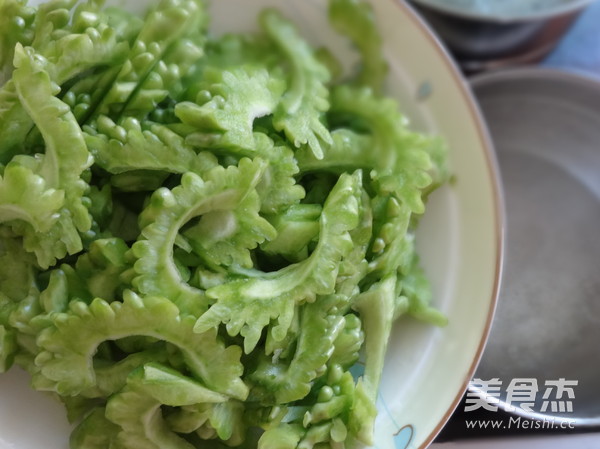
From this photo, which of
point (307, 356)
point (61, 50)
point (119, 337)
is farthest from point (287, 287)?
point (61, 50)

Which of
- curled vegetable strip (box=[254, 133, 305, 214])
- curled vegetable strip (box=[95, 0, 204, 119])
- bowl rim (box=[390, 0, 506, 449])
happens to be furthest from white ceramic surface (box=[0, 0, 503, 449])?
curled vegetable strip (box=[254, 133, 305, 214])

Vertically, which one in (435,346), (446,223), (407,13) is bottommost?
(435,346)

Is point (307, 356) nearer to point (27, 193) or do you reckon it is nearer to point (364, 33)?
point (27, 193)

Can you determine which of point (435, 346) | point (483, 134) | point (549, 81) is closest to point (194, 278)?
point (435, 346)

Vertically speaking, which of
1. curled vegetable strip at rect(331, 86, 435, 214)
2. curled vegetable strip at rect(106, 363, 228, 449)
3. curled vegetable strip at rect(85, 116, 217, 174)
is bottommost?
curled vegetable strip at rect(106, 363, 228, 449)

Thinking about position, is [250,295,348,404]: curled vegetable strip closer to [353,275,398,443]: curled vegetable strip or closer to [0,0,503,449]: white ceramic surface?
[353,275,398,443]: curled vegetable strip

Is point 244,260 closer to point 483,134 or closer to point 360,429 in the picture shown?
point 360,429
